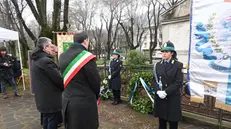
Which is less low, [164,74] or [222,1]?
[222,1]

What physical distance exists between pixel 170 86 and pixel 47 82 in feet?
6.81

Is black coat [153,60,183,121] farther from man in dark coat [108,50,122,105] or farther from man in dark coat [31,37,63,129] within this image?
man in dark coat [108,50,122,105]

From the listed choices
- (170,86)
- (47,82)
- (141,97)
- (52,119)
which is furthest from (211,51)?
(52,119)

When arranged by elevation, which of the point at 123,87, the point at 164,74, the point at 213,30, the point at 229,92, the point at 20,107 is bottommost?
the point at 20,107

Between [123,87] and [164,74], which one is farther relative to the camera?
[123,87]

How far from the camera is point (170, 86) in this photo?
3086 millimetres

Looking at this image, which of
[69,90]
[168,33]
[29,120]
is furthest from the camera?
[168,33]

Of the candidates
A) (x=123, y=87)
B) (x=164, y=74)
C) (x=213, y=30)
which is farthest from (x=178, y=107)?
(x=123, y=87)

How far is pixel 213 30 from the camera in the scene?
3.18m

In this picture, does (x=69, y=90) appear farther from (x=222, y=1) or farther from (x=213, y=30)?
(x=222, y=1)

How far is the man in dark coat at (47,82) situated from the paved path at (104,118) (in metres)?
1.40

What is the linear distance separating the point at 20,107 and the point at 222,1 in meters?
6.15

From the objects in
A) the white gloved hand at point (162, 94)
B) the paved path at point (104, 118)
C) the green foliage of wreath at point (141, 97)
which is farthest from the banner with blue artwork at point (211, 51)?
the green foliage of wreath at point (141, 97)

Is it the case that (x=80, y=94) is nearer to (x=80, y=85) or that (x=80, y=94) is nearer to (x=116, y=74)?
(x=80, y=85)
